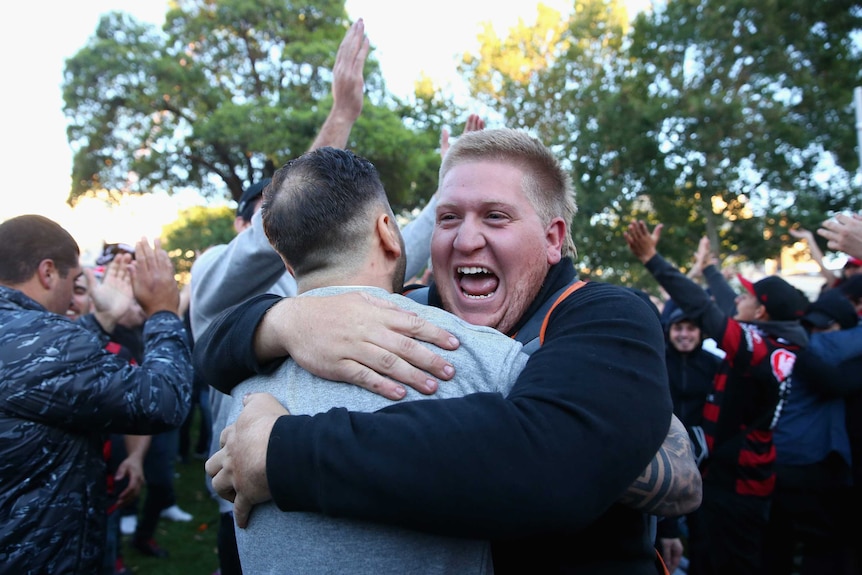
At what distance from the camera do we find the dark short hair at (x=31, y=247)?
8.64ft

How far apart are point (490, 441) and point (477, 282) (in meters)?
0.94

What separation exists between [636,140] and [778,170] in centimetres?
417

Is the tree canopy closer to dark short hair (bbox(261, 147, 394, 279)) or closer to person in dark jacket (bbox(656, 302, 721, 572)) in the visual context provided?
person in dark jacket (bbox(656, 302, 721, 572))

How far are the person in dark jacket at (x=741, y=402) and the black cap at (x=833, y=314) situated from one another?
37 cm

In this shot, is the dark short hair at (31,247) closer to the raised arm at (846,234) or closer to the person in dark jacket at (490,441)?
the person in dark jacket at (490,441)

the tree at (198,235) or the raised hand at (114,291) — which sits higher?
the raised hand at (114,291)

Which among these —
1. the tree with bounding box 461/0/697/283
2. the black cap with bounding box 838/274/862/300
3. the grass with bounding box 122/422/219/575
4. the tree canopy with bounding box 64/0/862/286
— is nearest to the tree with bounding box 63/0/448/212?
the tree canopy with bounding box 64/0/862/286

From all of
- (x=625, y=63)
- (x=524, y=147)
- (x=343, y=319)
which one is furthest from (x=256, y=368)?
(x=625, y=63)

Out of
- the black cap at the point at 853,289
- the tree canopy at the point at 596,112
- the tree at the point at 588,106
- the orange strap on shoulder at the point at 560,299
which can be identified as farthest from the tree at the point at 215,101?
the orange strap on shoulder at the point at 560,299

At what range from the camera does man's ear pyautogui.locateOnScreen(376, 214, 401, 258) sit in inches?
59.6

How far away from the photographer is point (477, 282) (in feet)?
6.52

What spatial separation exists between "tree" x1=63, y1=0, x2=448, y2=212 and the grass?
14169 millimetres

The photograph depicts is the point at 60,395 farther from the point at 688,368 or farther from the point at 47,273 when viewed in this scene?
the point at 688,368

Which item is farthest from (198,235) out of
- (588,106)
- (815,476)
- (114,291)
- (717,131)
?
(815,476)
